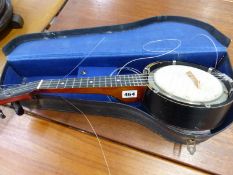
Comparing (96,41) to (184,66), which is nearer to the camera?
(184,66)

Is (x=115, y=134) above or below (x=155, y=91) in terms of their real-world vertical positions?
Answer: below

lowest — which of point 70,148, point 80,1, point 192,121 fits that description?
point 70,148

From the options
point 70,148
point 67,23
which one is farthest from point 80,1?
point 70,148

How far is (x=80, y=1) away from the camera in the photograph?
1001 millimetres

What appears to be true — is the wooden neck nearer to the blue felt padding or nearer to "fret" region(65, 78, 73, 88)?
"fret" region(65, 78, 73, 88)

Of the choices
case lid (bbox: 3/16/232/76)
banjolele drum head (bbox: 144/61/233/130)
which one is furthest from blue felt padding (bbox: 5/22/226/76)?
banjolele drum head (bbox: 144/61/233/130)

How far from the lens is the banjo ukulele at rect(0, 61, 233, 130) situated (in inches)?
20.9

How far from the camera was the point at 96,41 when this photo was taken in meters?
0.75

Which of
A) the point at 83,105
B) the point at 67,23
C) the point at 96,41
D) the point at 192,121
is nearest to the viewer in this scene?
the point at 192,121

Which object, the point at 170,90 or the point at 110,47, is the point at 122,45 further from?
the point at 170,90

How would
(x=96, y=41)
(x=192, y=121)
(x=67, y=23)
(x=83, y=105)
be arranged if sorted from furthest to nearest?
(x=67, y=23) → (x=96, y=41) → (x=83, y=105) → (x=192, y=121)

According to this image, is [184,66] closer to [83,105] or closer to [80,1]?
[83,105]

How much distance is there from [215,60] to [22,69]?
59cm

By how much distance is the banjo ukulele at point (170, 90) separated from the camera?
53 centimetres
